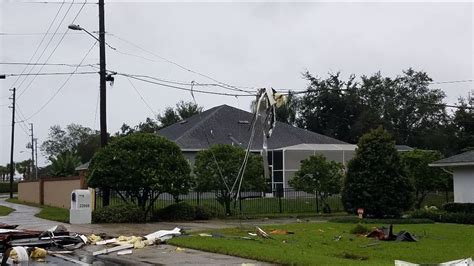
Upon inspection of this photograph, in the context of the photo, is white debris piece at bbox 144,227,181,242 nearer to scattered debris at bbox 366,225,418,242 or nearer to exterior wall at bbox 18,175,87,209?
scattered debris at bbox 366,225,418,242

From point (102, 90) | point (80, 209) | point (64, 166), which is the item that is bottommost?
point (80, 209)

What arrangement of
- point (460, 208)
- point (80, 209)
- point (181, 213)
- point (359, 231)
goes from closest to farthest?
point (359, 231)
point (80, 209)
point (181, 213)
point (460, 208)

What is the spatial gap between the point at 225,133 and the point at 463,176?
22644 mm

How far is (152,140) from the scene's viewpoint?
89.4 feet

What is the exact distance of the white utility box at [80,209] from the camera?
83.2 ft

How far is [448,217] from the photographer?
27.1 m

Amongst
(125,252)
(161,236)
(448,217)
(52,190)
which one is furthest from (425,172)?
(125,252)

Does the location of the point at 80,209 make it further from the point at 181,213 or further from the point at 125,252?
the point at 125,252

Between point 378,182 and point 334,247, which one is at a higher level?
point 378,182

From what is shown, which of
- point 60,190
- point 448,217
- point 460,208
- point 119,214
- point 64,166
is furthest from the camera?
point 64,166

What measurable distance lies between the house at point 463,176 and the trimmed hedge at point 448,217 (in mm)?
3145

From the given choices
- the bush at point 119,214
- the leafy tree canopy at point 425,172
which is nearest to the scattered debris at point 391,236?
the bush at point 119,214

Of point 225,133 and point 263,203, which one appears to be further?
point 225,133

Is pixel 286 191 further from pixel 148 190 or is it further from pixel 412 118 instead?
pixel 412 118
